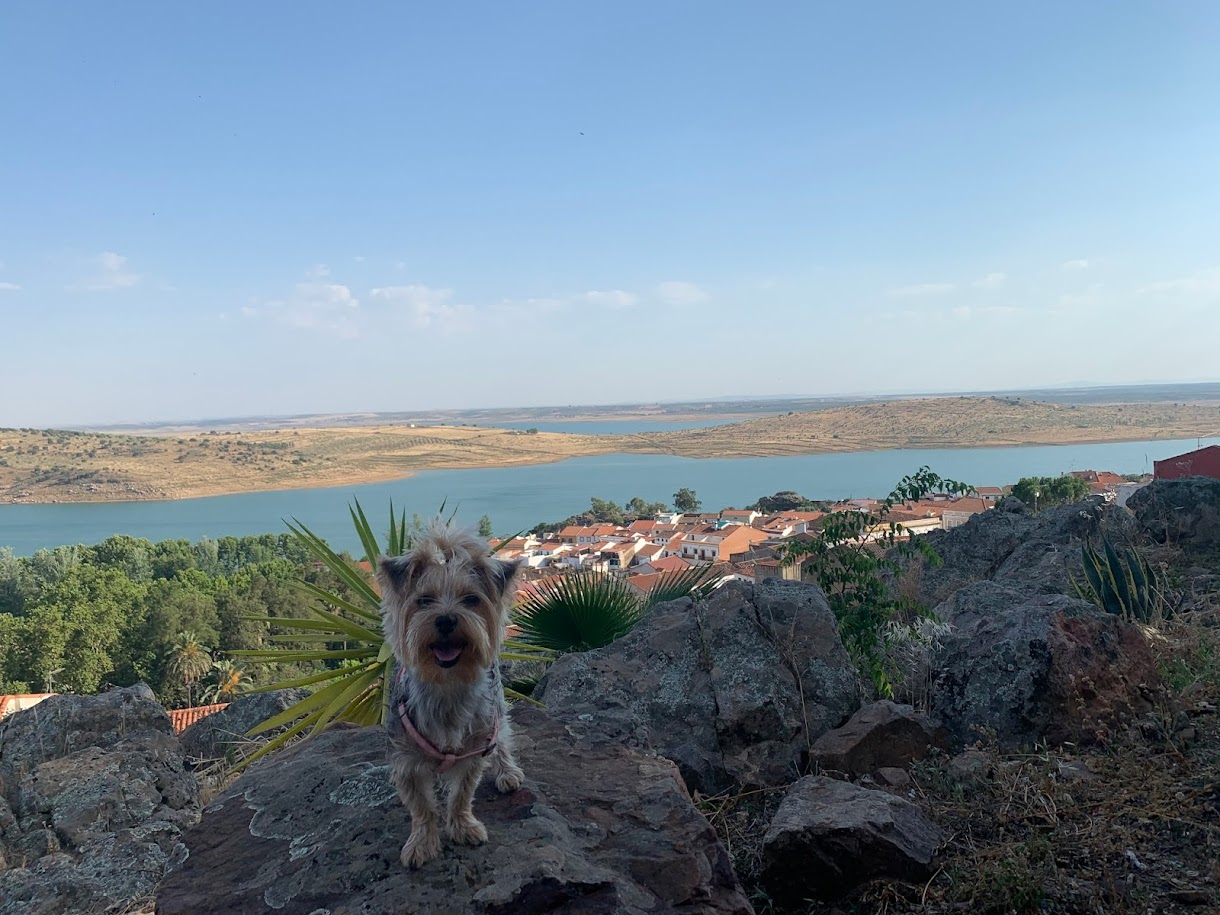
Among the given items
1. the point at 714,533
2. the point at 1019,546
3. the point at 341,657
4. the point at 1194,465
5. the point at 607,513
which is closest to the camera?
the point at 341,657

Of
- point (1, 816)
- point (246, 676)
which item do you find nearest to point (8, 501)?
point (246, 676)

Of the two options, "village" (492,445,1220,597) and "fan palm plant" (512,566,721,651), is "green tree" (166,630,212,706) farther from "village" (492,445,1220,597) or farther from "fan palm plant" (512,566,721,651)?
"fan palm plant" (512,566,721,651)

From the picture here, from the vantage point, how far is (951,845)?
3760 millimetres

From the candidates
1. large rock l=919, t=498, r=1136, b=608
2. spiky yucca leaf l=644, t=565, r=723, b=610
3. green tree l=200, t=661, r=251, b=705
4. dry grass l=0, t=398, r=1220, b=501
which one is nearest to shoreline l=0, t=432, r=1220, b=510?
dry grass l=0, t=398, r=1220, b=501

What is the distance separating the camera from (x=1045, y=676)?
4.88 m

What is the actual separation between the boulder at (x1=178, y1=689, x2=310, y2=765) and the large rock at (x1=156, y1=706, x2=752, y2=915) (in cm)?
432

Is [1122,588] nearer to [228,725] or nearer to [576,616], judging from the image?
[576,616]

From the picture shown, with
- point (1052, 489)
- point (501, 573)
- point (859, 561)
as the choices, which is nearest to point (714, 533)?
point (1052, 489)

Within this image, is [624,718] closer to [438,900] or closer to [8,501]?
[438,900]

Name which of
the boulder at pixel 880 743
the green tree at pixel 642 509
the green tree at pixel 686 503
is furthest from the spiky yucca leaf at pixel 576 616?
the green tree at pixel 686 503

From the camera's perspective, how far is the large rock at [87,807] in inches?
185

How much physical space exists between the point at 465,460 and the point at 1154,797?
10760 cm

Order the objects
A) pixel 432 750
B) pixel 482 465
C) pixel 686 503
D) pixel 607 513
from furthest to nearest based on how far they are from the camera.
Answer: pixel 482 465
pixel 686 503
pixel 607 513
pixel 432 750

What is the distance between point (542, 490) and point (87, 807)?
3055 inches
